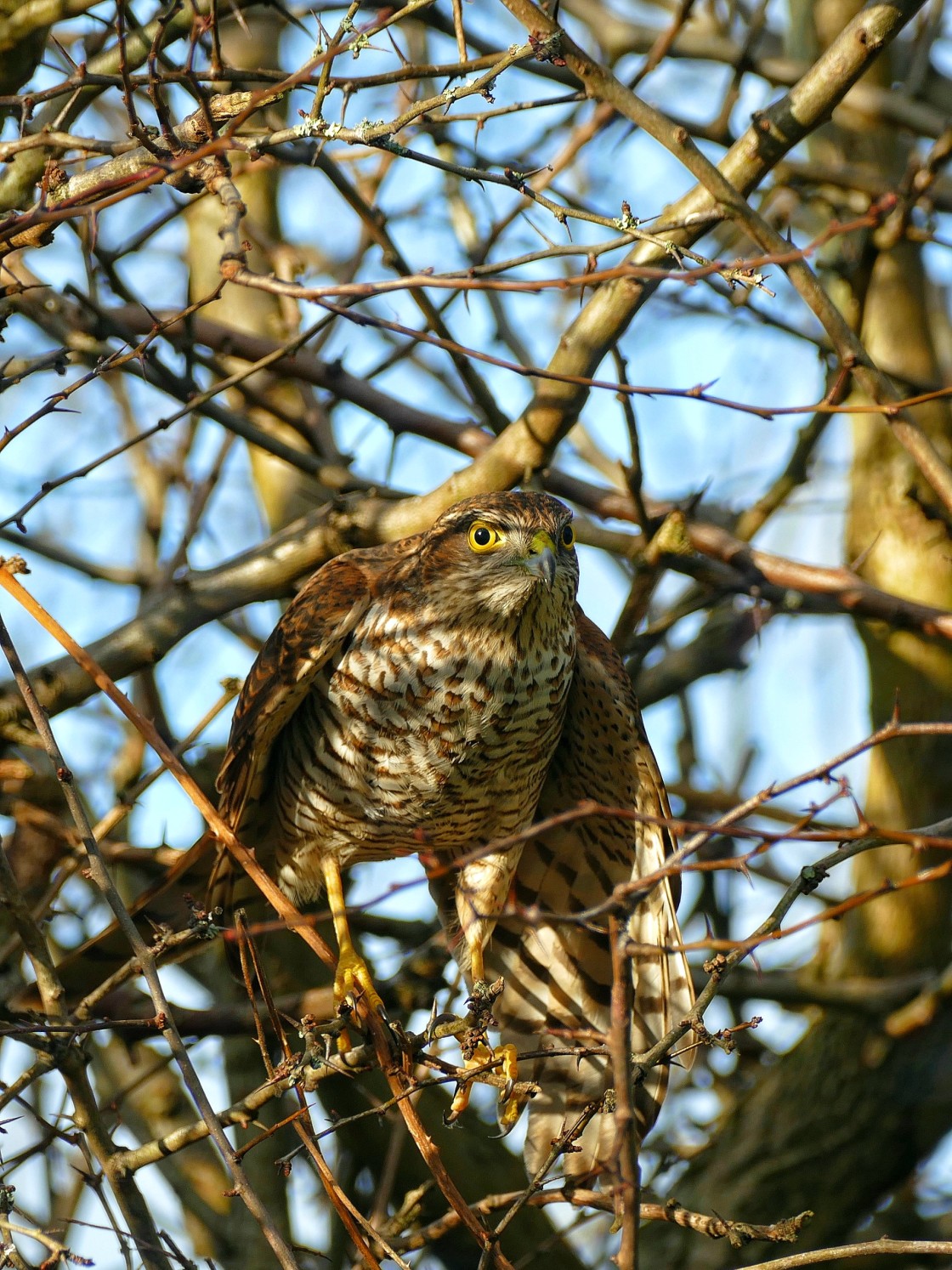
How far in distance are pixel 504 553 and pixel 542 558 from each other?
14 centimetres

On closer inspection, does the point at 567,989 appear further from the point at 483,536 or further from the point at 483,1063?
the point at 483,536

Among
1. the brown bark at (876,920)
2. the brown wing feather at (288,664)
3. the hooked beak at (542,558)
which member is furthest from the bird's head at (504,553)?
the brown bark at (876,920)

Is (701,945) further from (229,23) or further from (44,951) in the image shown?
(229,23)

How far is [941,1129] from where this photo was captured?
5.16m

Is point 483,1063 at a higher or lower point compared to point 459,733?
lower

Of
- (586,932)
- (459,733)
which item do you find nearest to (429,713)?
(459,733)

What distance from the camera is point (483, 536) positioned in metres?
3.73

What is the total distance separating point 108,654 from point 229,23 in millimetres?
3480

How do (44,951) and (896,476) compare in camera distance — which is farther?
(896,476)

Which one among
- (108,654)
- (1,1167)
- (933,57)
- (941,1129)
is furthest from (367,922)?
(933,57)

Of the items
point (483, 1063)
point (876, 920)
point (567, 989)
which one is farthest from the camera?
point (876, 920)

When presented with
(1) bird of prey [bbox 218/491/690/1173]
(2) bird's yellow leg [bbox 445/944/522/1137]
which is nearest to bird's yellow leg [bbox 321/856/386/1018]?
(1) bird of prey [bbox 218/491/690/1173]

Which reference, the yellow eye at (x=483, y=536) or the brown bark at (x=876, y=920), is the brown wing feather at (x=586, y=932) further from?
the brown bark at (x=876, y=920)

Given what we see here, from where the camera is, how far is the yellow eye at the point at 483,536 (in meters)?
3.70
